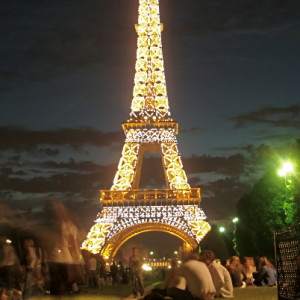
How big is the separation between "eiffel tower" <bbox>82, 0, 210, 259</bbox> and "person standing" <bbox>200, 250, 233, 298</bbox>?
42.7 metres

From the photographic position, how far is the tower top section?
65000 millimetres

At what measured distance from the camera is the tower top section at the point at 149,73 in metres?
65.0

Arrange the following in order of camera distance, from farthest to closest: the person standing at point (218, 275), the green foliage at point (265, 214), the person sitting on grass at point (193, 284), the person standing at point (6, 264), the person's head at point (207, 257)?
1. the green foliage at point (265, 214)
2. the person standing at point (218, 275)
3. the person's head at point (207, 257)
4. the person sitting on grass at point (193, 284)
5. the person standing at point (6, 264)

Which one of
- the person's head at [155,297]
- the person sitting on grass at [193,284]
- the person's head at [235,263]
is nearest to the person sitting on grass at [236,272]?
the person's head at [235,263]

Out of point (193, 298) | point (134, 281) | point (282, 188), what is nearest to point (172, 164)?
point (282, 188)

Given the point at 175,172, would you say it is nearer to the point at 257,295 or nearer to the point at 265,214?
the point at 265,214

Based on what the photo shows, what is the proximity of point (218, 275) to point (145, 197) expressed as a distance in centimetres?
4745

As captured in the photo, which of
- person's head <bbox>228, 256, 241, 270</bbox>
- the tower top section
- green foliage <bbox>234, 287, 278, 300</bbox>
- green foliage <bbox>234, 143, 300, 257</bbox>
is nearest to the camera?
green foliage <bbox>234, 287, 278, 300</bbox>

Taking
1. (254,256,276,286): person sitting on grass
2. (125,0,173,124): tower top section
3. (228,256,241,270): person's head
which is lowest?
(254,256,276,286): person sitting on grass

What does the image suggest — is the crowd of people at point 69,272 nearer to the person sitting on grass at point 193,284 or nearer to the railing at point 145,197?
the person sitting on grass at point 193,284

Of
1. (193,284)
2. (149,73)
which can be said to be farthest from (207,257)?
(149,73)

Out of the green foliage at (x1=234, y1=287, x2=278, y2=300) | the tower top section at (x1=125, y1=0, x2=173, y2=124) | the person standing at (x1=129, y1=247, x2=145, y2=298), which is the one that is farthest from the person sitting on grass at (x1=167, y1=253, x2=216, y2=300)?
the tower top section at (x1=125, y1=0, x2=173, y2=124)

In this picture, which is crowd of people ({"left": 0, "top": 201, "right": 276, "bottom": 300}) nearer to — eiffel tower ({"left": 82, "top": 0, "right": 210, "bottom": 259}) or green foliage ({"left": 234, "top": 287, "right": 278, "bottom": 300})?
green foliage ({"left": 234, "top": 287, "right": 278, "bottom": 300})

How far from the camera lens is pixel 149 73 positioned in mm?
65938
